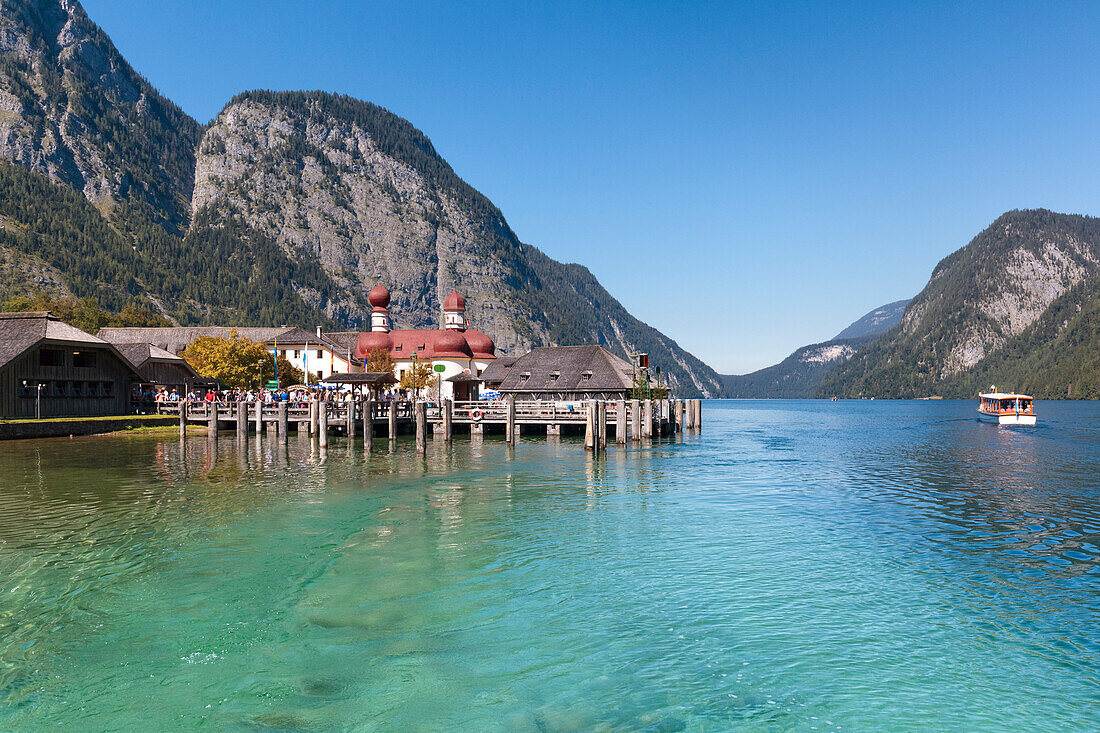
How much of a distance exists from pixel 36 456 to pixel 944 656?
41875 millimetres

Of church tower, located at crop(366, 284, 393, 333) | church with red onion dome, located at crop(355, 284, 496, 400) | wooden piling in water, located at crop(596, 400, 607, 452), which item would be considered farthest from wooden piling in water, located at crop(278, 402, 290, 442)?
church tower, located at crop(366, 284, 393, 333)

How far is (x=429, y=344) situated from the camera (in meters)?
117

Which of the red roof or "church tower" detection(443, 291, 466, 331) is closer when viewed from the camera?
the red roof

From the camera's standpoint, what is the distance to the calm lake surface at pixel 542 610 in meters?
8.72

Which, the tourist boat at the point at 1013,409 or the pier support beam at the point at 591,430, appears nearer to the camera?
the pier support beam at the point at 591,430

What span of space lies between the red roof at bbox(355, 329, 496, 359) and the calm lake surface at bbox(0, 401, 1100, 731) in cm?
8982

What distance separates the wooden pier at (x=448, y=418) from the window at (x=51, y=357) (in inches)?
371

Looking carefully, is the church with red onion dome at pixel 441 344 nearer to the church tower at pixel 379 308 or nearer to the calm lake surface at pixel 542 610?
the church tower at pixel 379 308

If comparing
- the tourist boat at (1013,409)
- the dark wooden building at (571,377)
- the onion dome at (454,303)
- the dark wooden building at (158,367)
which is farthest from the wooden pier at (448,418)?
the onion dome at (454,303)

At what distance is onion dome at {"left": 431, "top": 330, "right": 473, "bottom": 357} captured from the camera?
116m

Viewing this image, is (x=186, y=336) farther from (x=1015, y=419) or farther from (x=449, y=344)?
(x=1015, y=419)

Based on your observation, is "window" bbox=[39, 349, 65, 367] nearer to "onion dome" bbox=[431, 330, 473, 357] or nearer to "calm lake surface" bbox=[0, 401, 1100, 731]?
"calm lake surface" bbox=[0, 401, 1100, 731]

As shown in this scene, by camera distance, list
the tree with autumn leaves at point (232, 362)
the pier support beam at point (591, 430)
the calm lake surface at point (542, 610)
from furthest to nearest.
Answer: the tree with autumn leaves at point (232, 362) < the pier support beam at point (591, 430) < the calm lake surface at point (542, 610)

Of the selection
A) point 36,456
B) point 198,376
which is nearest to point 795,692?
point 36,456
